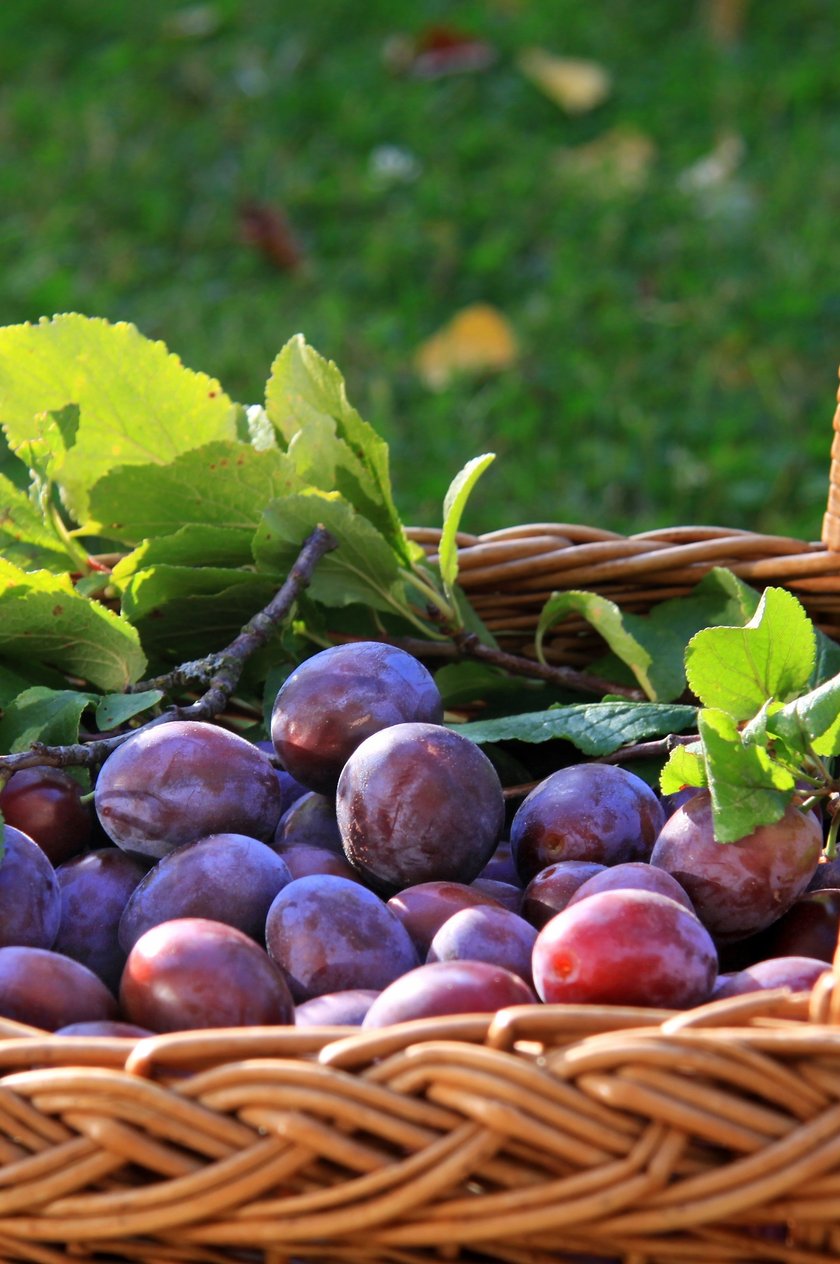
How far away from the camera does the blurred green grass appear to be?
213 centimetres

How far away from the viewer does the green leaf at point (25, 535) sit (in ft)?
3.42

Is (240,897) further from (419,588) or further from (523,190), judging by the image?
(523,190)

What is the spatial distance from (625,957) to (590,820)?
7.0 inches

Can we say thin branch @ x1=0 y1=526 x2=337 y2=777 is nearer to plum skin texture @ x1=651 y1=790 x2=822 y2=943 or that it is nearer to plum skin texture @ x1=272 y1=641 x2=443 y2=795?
plum skin texture @ x1=272 y1=641 x2=443 y2=795

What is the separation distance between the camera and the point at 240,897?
725 mm

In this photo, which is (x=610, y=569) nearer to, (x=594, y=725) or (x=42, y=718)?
(x=594, y=725)

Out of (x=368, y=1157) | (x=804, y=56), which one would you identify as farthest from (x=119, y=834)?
(x=804, y=56)

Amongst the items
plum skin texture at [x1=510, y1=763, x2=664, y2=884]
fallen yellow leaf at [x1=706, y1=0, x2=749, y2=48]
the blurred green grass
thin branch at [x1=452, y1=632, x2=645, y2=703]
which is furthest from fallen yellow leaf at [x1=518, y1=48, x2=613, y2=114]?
plum skin texture at [x1=510, y1=763, x2=664, y2=884]

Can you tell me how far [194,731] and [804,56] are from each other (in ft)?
8.67

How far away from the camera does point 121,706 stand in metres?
0.90

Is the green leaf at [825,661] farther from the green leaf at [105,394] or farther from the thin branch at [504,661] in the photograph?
the green leaf at [105,394]

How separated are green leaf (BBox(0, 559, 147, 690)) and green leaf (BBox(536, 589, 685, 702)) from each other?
1.02ft

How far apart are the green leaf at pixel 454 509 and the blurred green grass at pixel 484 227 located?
3.20 feet

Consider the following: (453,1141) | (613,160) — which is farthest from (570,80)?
(453,1141)
